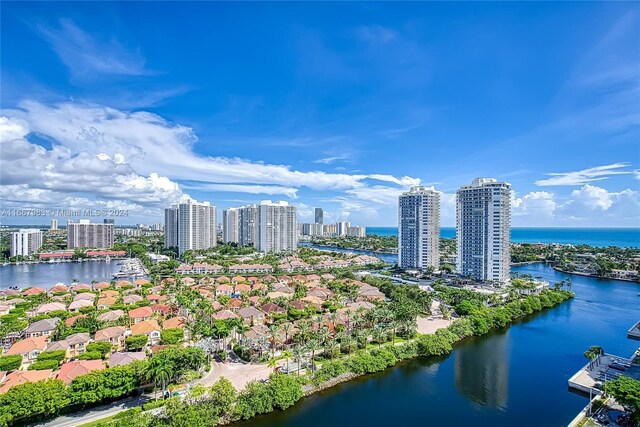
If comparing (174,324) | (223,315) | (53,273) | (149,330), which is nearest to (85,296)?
(149,330)

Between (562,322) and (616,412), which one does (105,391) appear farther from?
(562,322)

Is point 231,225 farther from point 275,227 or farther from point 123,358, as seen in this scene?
point 123,358

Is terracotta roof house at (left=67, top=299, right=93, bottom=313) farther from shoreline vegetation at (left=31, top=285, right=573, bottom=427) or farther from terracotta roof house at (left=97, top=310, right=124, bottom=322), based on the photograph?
shoreline vegetation at (left=31, top=285, right=573, bottom=427)

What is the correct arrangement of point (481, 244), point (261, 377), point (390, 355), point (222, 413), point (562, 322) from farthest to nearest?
point (481, 244)
point (562, 322)
point (390, 355)
point (261, 377)
point (222, 413)

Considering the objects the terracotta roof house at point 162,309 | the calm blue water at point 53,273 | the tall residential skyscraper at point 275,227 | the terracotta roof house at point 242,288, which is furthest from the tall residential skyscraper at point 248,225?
the terracotta roof house at point 162,309

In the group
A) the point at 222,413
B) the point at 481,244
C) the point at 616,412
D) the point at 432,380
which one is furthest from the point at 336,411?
the point at 481,244

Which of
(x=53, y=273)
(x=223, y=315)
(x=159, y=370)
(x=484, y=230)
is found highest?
(x=484, y=230)
